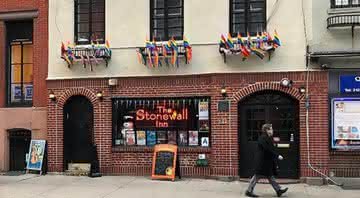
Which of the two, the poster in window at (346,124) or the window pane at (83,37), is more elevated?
the window pane at (83,37)

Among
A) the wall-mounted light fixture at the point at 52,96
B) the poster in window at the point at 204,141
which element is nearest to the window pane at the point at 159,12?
the poster in window at the point at 204,141

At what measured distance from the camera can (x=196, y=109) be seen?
15.0 m

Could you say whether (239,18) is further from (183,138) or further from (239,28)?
(183,138)

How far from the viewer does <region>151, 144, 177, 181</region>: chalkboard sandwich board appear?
14445mm

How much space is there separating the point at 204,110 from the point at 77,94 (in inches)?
153

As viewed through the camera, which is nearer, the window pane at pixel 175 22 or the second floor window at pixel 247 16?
the second floor window at pixel 247 16

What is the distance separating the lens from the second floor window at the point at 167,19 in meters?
15.2

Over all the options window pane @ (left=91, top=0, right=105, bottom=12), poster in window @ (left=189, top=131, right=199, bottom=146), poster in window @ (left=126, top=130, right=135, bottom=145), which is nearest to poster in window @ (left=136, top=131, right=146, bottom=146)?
poster in window @ (left=126, top=130, right=135, bottom=145)

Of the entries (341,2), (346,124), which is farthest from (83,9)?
(346,124)

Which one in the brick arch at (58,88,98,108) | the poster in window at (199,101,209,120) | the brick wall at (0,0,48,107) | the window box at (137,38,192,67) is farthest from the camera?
the brick wall at (0,0,48,107)

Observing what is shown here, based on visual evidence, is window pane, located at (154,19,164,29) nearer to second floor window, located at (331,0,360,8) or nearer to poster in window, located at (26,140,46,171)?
second floor window, located at (331,0,360,8)

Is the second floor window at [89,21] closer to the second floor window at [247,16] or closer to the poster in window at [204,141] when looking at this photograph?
the second floor window at [247,16]

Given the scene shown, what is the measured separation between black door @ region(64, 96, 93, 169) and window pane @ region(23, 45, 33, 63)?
2164mm

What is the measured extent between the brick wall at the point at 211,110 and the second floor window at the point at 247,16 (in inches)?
51.0
